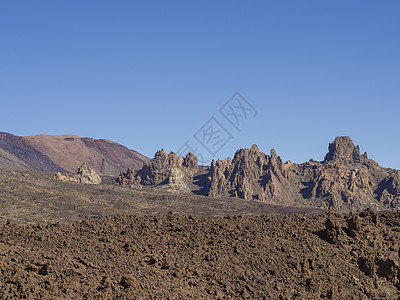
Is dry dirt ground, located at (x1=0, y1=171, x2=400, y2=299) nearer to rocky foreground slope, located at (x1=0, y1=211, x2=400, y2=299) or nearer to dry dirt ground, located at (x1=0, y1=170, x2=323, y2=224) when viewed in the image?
rocky foreground slope, located at (x1=0, y1=211, x2=400, y2=299)

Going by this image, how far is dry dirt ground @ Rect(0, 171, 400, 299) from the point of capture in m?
17.7

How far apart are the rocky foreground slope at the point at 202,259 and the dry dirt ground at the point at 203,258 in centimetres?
4

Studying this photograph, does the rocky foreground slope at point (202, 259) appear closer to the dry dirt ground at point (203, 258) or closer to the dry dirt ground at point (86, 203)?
the dry dirt ground at point (203, 258)

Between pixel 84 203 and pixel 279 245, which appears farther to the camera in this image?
pixel 84 203

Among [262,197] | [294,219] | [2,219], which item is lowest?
[2,219]

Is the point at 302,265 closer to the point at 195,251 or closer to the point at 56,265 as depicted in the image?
the point at 195,251

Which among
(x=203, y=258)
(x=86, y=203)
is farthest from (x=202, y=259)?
(x=86, y=203)

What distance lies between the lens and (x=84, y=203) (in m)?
121

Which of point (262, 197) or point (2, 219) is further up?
point (262, 197)

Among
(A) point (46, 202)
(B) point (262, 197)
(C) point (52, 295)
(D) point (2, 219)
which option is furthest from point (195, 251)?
(B) point (262, 197)

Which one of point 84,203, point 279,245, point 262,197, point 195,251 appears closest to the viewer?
point 195,251

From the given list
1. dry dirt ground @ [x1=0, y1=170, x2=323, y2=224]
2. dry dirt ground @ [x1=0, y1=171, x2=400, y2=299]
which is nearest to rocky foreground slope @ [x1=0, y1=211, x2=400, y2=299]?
dry dirt ground @ [x1=0, y1=171, x2=400, y2=299]

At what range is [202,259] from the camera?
22.4 metres

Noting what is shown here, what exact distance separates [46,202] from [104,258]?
95.2 metres
